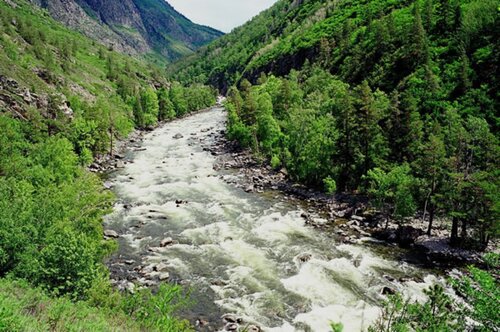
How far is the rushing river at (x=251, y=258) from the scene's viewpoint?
31.0 m

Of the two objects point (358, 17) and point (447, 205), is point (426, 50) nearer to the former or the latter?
point (447, 205)

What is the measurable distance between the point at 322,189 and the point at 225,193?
17195 millimetres

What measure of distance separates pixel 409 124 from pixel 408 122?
Result: 455 mm

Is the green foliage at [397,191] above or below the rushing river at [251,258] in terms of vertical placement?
above

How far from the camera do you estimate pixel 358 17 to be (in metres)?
147

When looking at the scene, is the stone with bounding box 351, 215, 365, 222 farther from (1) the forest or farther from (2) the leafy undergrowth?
(2) the leafy undergrowth

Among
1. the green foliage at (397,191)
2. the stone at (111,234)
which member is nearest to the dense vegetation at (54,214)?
the stone at (111,234)

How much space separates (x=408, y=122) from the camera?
189ft

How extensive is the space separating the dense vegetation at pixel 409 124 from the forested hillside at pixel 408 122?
177mm

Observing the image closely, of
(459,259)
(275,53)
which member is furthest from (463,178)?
(275,53)

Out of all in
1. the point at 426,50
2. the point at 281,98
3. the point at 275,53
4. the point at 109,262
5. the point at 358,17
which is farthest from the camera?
the point at 275,53

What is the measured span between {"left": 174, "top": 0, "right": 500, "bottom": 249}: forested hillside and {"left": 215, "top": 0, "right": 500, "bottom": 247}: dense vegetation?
177 millimetres

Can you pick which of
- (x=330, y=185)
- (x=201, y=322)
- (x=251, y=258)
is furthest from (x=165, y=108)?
(x=201, y=322)

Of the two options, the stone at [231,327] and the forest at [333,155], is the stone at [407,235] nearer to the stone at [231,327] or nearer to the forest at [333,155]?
the forest at [333,155]
